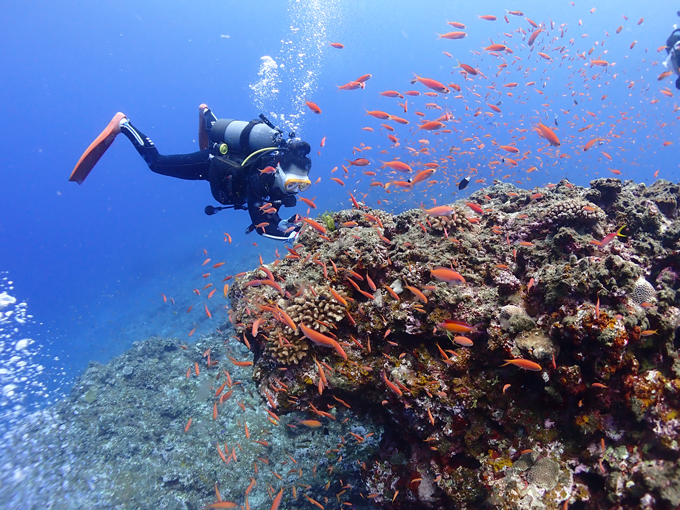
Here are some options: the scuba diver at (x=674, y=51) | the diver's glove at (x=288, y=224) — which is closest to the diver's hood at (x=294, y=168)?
the diver's glove at (x=288, y=224)

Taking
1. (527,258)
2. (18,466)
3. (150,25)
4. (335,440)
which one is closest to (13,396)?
(18,466)

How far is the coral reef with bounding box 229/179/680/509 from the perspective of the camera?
2.79m

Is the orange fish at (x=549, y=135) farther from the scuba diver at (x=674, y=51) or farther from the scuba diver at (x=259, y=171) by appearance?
the scuba diver at (x=674, y=51)

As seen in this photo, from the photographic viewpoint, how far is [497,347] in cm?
330

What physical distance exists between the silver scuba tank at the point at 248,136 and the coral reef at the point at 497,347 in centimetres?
331

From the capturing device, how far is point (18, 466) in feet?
29.9

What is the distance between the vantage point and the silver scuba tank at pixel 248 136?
721 centimetres

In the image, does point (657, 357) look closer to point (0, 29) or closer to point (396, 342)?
point (396, 342)

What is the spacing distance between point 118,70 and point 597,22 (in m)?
167

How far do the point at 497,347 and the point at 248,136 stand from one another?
23.4ft

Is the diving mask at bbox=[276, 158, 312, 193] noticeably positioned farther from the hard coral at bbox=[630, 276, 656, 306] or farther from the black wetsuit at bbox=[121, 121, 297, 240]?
the hard coral at bbox=[630, 276, 656, 306]

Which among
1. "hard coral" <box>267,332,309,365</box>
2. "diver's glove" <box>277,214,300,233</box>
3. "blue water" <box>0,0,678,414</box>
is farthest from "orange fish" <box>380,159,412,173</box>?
"blue water" <box>0,0,678,414</box>

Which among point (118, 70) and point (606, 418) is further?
point (118, 70)

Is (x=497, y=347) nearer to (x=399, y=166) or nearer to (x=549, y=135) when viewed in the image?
(x=399, y=166)
